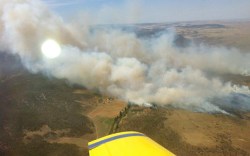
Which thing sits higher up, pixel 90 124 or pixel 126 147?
pixel 126 147

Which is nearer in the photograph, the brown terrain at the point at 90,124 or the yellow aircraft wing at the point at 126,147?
the yellow aircraft wing at the point at 126,147

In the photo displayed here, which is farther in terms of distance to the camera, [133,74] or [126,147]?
[133,74]

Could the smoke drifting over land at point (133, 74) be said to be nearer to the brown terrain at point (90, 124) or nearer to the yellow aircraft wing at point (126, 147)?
the brown terrain at point (90, 124)

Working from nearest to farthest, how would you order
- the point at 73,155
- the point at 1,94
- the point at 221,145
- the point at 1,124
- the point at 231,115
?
1. the point at 73,155
2. the point at 221,145
3. the point at 1,124
4. the point at 231,115
5. the point at 1,94

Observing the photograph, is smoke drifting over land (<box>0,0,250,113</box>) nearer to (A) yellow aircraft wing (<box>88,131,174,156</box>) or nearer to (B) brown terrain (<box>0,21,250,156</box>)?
(B) brown terrain (<box>0,21,250,156</box>)

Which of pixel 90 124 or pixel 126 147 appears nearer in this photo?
pixel 126 147

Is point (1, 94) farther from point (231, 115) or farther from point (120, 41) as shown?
point (120, 41)

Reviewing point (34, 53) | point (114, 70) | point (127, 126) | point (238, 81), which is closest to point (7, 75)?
point (34, 53)

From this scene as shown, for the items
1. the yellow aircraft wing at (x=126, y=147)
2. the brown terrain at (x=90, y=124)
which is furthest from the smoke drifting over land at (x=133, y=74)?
the yellow aircraft wing at (x=126, y=147)
